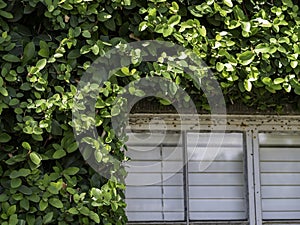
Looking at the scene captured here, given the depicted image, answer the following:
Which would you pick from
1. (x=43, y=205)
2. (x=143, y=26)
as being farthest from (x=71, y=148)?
(x=143, y=26)

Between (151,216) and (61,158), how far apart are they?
79cm

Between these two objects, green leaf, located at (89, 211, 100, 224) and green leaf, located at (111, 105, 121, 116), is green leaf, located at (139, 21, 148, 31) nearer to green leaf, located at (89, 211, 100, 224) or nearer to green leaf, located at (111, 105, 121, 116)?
green leaf, located at (111, 105, 121, 116)

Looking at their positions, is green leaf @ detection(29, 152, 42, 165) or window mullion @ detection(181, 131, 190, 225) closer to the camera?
green leaf @ detection(29, 152, 42, 165)

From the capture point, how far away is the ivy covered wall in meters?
2.47

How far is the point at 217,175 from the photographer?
3273 millimetres

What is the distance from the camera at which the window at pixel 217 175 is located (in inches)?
126

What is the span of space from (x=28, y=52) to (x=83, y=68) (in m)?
0.24

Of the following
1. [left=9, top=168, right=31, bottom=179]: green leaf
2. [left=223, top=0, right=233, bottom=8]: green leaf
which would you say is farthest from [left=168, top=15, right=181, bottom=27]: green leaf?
[left=9, top=168, right=31, bottom=179]: green leaf

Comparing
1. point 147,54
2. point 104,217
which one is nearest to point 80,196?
point 104,217

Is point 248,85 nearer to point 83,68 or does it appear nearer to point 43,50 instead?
point 83,68

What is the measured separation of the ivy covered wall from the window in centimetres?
53

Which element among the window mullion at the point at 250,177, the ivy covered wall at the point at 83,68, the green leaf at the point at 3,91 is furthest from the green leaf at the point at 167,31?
the window mullion at the point at 250,177

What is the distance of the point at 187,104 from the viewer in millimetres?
2961

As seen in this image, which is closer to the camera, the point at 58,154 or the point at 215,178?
the point at 58,154
